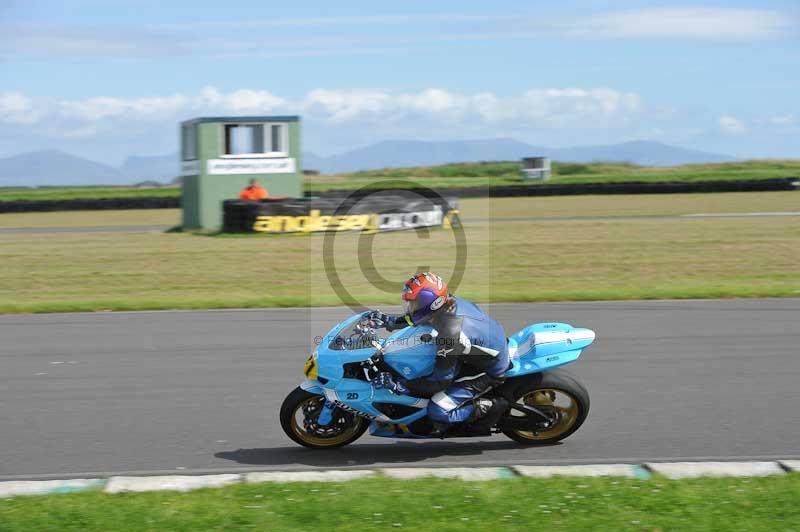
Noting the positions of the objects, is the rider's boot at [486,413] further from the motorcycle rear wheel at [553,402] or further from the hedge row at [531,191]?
the hedge row at [531,191]

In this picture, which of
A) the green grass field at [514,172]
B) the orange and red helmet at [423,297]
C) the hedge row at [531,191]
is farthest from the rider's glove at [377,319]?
the green grass field at [514,172]

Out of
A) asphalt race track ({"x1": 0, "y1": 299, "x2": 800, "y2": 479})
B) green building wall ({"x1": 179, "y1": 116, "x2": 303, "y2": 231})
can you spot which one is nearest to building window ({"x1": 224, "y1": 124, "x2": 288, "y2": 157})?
green building wall ({"x1": 179, "y1": 116, "x2": 303, "y2": 231})

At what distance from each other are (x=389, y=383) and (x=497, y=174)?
7191 cm

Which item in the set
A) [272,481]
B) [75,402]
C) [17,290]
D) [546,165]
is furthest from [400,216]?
[546,165]

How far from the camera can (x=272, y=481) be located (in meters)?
6.13

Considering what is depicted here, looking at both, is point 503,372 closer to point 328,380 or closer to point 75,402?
point 328,380

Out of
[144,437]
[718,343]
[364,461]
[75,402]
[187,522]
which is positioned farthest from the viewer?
[718,343]

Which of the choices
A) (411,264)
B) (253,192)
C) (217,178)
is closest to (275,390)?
(411,264)

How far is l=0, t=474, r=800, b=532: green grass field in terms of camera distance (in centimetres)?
523

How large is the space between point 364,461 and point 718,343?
573 cm

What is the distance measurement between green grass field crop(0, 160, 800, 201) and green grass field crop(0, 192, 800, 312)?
2625 cm

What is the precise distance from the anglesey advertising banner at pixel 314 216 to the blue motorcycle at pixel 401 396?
18.0 metres

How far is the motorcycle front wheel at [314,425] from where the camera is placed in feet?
23.2

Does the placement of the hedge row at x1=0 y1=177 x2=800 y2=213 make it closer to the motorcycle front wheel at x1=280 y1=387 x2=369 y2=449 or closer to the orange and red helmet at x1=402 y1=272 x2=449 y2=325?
the motorcycle front wheel at x1=280 y1=387 x2=369 y2=449
